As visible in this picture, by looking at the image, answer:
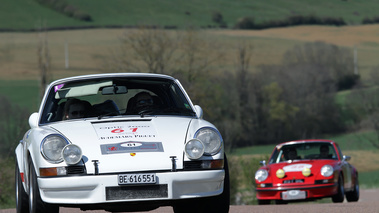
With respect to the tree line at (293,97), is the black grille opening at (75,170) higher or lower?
higher

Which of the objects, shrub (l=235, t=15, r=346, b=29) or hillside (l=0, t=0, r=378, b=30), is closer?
hillside (l=0, t=0, r=378, b=30)

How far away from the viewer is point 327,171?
1569cm

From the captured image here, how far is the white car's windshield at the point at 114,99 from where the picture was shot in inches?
331

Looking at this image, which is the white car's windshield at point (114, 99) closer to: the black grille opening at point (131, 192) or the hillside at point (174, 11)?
the black grille opening at point (131, 192)

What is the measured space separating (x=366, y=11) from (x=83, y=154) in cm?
12455

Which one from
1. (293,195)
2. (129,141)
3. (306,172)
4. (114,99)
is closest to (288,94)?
(306,172)

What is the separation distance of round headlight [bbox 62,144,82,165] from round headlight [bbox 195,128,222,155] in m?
1.12

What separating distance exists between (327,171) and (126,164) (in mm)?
9415

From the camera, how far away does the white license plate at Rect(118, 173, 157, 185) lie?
22.6ft

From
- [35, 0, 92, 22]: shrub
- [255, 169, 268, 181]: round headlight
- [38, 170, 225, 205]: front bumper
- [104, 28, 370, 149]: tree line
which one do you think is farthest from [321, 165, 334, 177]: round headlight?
[35, 0, 92, 22]: shrub

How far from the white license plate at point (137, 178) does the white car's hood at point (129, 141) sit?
0.18 ft

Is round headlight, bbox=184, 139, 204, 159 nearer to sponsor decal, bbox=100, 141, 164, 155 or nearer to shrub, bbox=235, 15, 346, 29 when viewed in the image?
sponsor decal, bbox=100, 141, 164, 155

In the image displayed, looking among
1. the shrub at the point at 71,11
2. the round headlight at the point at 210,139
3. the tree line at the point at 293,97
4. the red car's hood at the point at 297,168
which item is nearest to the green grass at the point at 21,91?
the tree line at the point at 293,97

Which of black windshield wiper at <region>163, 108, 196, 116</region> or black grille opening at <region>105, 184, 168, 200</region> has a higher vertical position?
black windshield wiper at <region>163, 108, 196, 116</region>
